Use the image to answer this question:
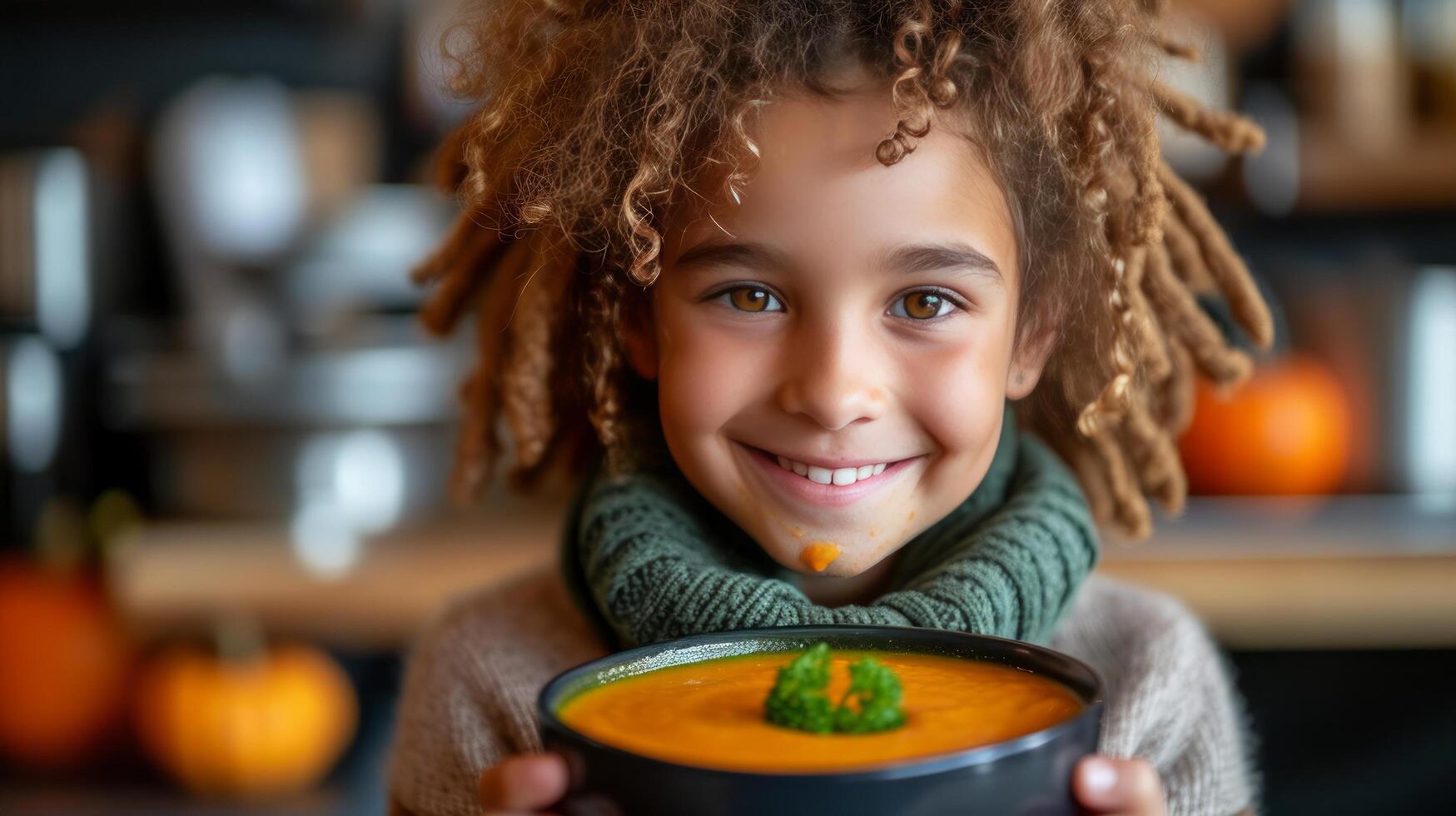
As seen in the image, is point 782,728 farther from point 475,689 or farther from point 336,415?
point 336,415

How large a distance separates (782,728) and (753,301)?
24cm

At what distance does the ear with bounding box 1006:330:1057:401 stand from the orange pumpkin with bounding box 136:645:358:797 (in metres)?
1.24

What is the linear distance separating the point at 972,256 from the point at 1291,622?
1073 millimetres

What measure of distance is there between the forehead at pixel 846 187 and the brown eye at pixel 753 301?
0.03 m

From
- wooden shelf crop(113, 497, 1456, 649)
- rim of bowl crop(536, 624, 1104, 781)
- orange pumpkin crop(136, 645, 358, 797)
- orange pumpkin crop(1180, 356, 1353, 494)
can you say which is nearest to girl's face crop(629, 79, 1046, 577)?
rim of bowl crop(536, 624, 1104, 781)

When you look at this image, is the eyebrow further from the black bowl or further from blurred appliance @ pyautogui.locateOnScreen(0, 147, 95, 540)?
blurred appliance @ pyautogui.locateOnScreen(0, 147, 95, 540)

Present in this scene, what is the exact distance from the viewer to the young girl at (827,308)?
26.0 inches

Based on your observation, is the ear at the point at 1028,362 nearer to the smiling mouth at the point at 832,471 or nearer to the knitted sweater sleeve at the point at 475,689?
the smiling mouth at the point at 832,471

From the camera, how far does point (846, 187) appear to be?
650 mm

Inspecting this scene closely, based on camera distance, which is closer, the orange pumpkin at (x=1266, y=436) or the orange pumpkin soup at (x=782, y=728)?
the orange pumpkin soup at (x=782, y=728)

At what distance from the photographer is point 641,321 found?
2.51 ft

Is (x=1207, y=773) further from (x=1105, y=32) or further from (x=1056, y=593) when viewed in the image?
(x=1105, y=32)

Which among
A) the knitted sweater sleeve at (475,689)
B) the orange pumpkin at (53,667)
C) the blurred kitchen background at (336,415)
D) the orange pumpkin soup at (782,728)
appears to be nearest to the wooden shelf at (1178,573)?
the blurred kitchen background at (336,415)

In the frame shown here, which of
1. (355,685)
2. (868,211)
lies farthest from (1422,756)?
(868,211)
